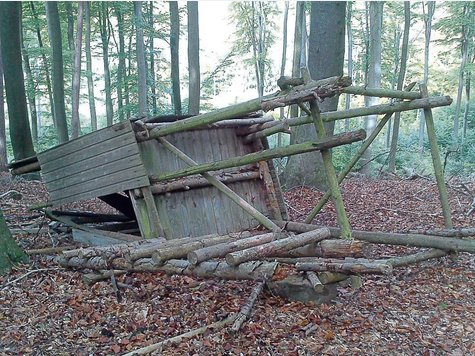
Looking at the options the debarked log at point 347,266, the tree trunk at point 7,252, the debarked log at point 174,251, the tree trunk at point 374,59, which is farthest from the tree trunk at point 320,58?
the tree trunk at point 7,252

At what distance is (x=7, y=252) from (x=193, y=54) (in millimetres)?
10250

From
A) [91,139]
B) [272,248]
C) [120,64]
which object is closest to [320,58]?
[91,139]

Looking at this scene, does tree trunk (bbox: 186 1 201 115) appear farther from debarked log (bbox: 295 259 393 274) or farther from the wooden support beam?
debarked log (bbox: 295 259 393 274)

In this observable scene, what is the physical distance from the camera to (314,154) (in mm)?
9695

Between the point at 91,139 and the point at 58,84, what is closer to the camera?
the point at 91,139

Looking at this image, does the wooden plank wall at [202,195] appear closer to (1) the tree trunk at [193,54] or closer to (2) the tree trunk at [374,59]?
(1) the tree trunk at [193,54]

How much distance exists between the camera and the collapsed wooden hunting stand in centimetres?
394

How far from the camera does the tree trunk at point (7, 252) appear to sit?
4938mm

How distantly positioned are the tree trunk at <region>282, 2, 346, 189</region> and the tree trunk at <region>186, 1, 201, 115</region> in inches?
194

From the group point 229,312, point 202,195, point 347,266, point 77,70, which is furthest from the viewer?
point 77,70

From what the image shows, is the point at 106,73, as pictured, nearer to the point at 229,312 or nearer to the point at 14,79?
the point at 14,79

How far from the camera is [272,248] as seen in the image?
390 centimetres

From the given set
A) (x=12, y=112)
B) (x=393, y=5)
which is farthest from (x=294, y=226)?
(x=393, y=5)

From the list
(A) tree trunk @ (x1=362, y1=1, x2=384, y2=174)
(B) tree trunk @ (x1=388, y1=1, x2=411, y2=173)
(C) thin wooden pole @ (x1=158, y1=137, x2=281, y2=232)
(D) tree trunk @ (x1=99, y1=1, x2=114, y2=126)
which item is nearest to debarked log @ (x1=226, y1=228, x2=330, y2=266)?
(C) thin wooden pole @ (x1=158, y1=137, x2=281, y2=232)
